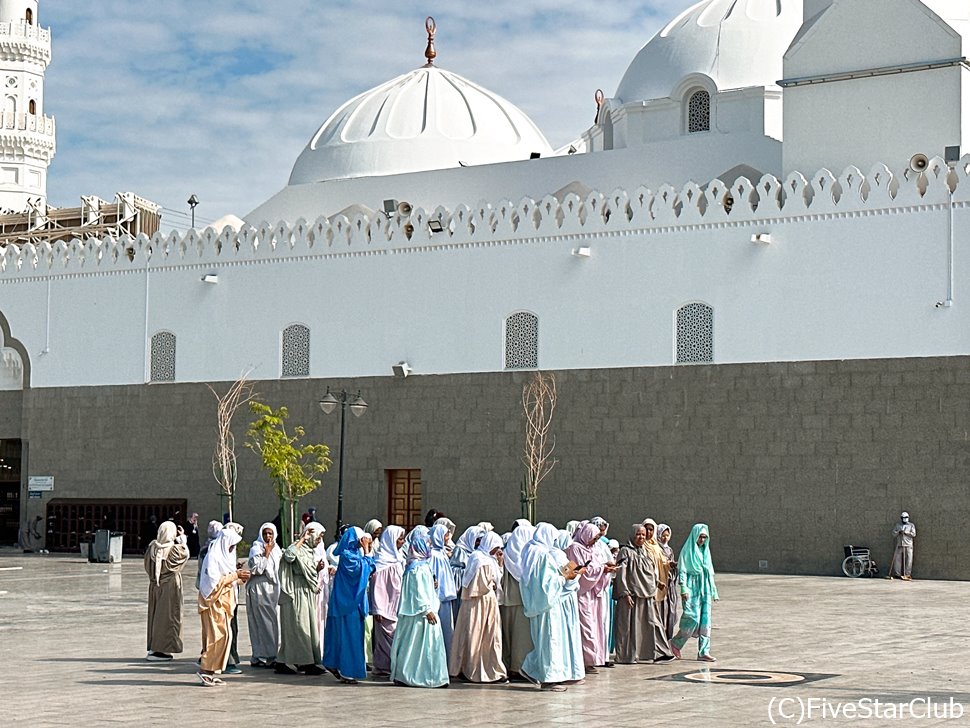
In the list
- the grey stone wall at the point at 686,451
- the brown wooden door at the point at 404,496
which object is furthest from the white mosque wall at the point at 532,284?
the brown wooden door at the point at 404,496

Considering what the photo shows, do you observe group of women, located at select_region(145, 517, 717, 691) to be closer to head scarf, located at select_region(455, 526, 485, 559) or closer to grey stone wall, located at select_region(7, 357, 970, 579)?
head scarf, located at select_region(455, 526, 485, 559)

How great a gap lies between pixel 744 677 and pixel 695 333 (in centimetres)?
1071

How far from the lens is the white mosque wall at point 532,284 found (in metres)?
18.5

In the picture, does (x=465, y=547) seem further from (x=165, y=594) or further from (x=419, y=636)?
(x=165, y=594)

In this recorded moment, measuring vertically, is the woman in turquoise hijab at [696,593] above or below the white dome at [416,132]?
below

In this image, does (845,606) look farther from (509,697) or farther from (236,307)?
(236,307)

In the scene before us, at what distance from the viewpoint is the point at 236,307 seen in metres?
23.0

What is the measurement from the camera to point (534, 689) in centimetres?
901

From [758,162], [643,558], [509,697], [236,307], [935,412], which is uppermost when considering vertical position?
[758,162]

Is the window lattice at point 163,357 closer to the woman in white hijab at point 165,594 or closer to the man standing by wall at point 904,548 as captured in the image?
the man standing by wall at point 904,548

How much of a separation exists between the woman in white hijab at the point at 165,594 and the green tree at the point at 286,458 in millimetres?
8666

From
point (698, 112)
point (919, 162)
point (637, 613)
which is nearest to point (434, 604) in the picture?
point (637, 613)

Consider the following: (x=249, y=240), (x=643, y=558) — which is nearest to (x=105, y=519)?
(x=249, y=240)

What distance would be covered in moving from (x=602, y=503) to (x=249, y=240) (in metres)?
7.13
